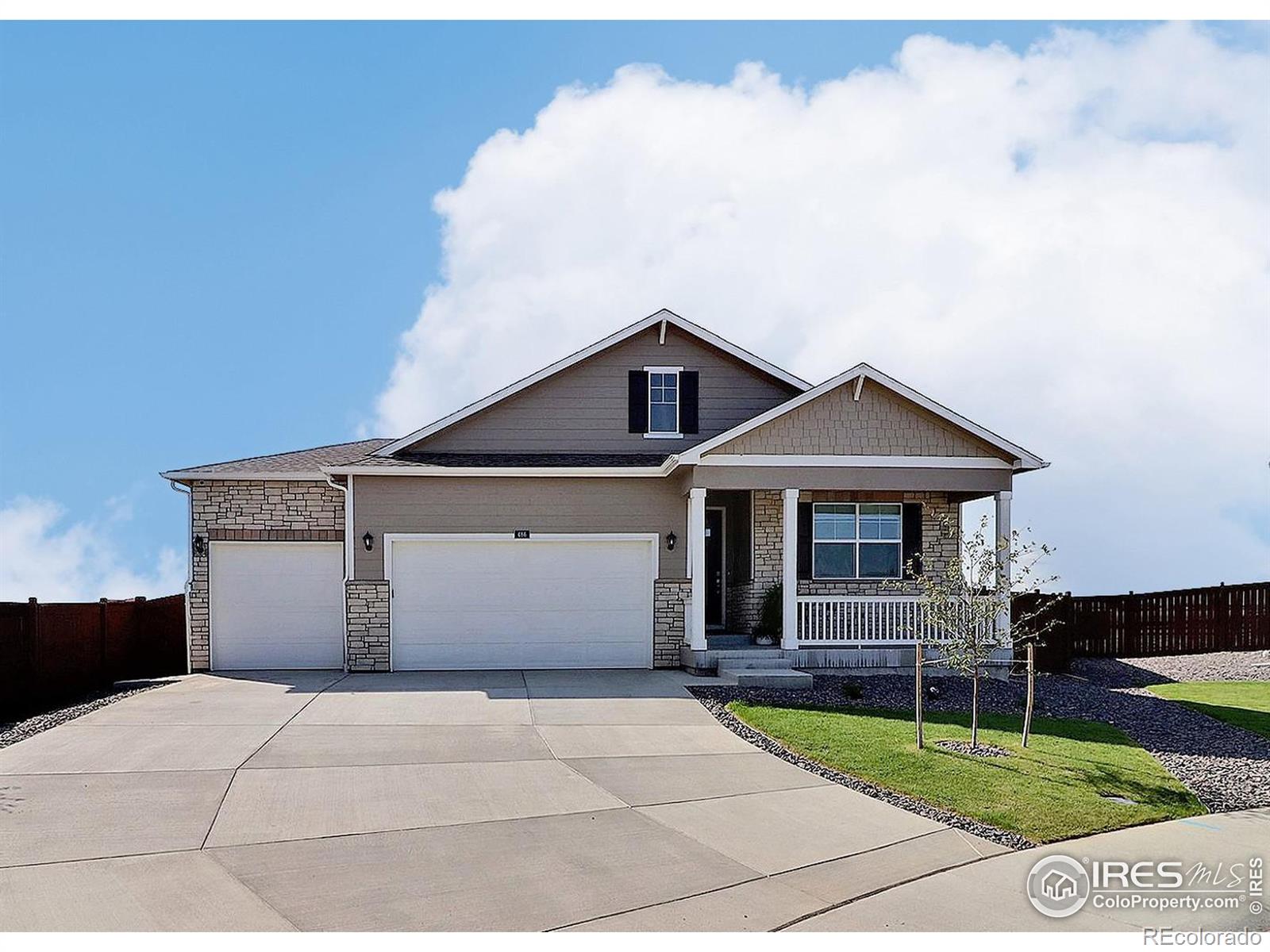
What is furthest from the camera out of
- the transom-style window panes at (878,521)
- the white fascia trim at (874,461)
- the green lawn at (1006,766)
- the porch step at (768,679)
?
the transom-style window panes at (878,521)

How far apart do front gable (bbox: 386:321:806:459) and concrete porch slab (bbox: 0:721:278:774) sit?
23.4 ft

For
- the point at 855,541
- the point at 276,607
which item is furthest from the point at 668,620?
the point at 276,607

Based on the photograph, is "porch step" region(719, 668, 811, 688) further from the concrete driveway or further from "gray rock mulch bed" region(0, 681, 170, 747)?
"gray rock mulch bed" region(0, 681, 170, 747)

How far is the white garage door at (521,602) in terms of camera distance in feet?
54.6

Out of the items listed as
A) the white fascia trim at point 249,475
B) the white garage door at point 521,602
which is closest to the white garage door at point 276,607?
the white fascia trim at point 249,475

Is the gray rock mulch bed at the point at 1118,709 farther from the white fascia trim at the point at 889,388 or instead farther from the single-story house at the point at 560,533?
the white fascia trim at the point at 889,388

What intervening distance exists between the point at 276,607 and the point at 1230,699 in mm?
14469

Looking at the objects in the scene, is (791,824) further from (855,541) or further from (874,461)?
(855,541)

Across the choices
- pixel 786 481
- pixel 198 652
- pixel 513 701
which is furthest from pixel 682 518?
pixel 198 652

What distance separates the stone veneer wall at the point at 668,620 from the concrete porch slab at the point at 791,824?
8.05 m

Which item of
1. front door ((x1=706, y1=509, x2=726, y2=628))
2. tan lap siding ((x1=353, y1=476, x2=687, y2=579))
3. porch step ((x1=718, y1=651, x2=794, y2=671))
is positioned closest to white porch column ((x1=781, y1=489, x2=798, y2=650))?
porch step ((x1=718, y1=651, x2=794, y2=671))

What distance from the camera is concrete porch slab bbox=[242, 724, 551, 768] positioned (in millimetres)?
9836

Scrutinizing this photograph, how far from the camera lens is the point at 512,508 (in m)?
16.7

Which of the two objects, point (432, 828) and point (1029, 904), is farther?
point (432, 828)
